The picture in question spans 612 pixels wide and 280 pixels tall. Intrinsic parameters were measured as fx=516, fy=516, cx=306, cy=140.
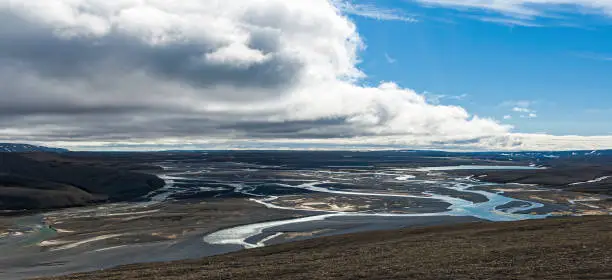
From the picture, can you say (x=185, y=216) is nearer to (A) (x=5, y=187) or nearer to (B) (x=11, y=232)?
(B) (x=11, y=232)

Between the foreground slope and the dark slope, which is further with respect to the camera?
the dark slope

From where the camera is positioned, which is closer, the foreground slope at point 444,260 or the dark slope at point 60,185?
the foreground slope at point 444,260

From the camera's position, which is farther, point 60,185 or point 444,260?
point 60,185

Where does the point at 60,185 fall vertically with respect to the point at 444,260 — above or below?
below

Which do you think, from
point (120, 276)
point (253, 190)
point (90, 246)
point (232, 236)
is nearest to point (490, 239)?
point (120, 276)
